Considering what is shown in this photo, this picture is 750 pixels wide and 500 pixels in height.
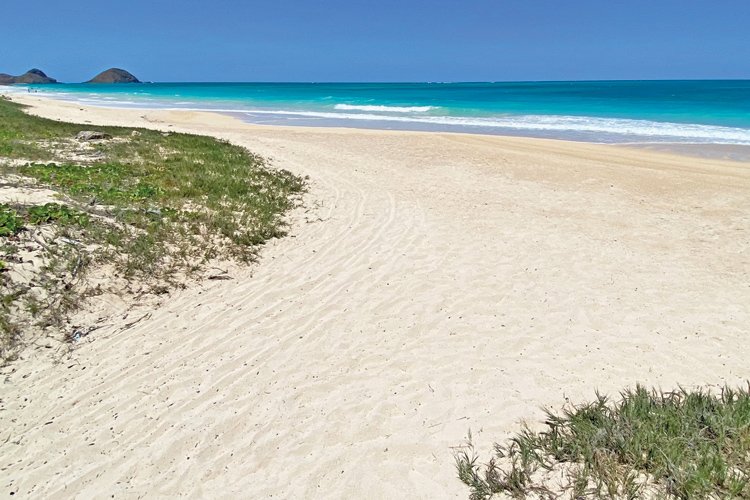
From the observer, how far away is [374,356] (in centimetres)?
499

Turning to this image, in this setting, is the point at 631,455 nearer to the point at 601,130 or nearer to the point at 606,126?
the point at 601,130

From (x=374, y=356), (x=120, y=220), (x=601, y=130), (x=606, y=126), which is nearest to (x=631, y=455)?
(x=374, y=356)

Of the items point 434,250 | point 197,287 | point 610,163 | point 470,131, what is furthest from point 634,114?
point 197,287

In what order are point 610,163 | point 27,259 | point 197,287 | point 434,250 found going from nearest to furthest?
1. point 27,259
2. point 197,287
3. point 434,250
4. point 610,163

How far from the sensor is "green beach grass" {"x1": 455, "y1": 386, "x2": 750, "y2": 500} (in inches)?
116

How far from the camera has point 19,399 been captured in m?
4.26

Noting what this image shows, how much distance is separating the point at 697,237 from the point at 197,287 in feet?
28.8

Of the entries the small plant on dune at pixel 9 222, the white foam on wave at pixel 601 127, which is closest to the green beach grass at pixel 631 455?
the small plant on dune at pixel 9 222

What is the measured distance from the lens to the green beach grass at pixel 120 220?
18.1ft

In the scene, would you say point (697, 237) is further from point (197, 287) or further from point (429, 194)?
point (197, 287)

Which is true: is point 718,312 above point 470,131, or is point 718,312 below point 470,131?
below

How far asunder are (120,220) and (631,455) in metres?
7.35

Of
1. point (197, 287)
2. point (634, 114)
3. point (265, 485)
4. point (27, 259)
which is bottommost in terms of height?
point (265, 485)

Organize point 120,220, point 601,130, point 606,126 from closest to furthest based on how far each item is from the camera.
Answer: point 120,220 → point 601,130 → point 606,126
